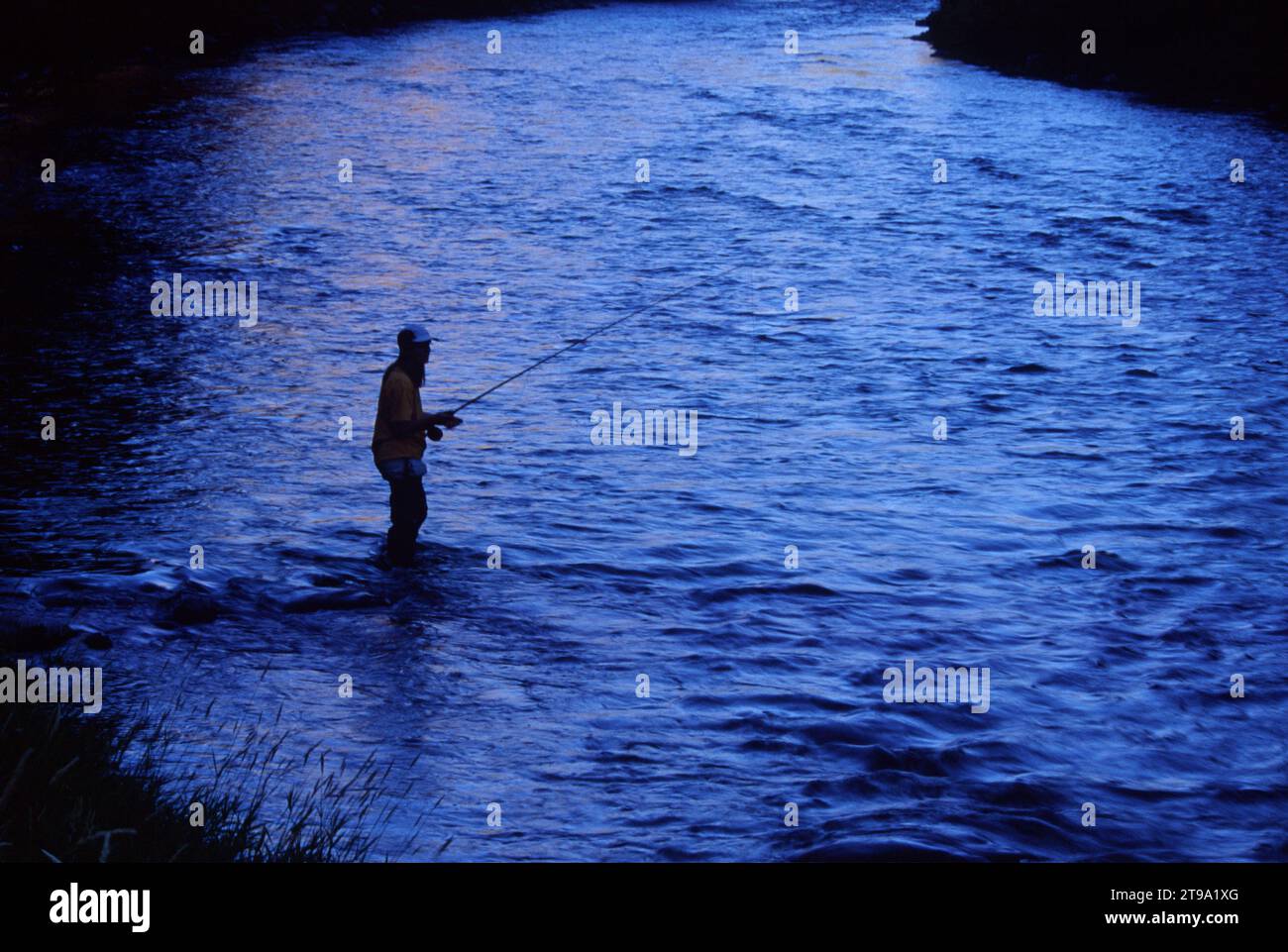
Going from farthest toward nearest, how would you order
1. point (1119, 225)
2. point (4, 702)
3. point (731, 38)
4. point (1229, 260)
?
point (731, 38), point (1119, 225), point (1229, 260), point (4, 702)

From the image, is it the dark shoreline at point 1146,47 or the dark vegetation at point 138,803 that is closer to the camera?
the dark vegetation at point 138,803

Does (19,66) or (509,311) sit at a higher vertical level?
(19,66)

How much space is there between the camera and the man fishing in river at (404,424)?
1157 cm

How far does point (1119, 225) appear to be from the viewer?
91.8ft

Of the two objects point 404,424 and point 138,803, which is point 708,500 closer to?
point 404,424

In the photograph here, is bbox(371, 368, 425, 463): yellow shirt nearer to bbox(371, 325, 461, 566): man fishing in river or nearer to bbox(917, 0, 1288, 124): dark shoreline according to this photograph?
bbox(371, 325, 461, 566): man fishing in river

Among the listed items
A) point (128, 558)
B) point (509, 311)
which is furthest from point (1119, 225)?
point (128, 558)

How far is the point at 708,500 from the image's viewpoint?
14.5 m

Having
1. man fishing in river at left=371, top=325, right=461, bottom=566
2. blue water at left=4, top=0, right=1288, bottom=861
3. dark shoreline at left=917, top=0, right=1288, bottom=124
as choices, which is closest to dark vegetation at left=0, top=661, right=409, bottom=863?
blue water at left=4, top=0, right=1288, bottom=861

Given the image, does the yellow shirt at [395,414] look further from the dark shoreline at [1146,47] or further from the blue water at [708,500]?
the dark shoreline at [1146,47]

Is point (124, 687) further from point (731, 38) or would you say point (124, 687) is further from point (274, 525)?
point (731, 38)

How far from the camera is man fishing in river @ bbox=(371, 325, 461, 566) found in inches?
456

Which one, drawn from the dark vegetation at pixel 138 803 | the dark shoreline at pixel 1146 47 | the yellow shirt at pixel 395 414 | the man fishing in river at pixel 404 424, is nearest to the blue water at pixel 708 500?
the dark vegetation at pixel 138 803
